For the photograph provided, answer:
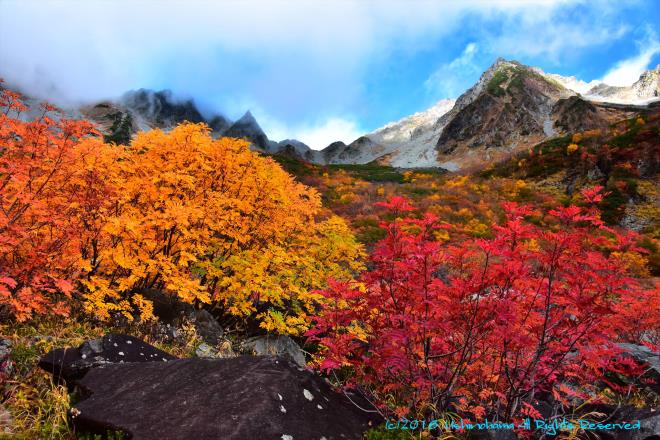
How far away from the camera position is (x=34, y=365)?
4730mm

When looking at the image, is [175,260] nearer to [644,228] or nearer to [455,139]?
[644,228]

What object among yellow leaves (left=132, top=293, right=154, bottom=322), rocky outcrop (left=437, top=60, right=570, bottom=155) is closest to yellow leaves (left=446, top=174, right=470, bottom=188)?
yellow leaves (left=132, top=293, right=154, bottom=322)

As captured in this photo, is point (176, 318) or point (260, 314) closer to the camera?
point (176, 318)

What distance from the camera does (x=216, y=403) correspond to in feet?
11.0

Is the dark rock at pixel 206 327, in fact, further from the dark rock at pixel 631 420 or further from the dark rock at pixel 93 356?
the dark rock at pixel 631 420

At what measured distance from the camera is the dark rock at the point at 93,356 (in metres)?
4.42

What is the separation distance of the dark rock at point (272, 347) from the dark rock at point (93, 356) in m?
2.52

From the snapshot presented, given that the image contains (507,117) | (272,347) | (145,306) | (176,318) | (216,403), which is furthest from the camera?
(507,117)

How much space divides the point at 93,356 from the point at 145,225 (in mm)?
2295

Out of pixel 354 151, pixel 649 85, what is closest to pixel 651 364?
pixel 354 151

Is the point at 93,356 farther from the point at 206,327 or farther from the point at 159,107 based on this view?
the point at 159,107

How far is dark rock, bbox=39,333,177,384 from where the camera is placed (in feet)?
14.5

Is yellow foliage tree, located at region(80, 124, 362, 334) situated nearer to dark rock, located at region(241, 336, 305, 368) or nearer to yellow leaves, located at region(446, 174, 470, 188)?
dark rock, located at region(241, 336, 305, 368)

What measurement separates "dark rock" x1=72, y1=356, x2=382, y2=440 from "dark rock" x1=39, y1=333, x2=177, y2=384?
0.32 m
